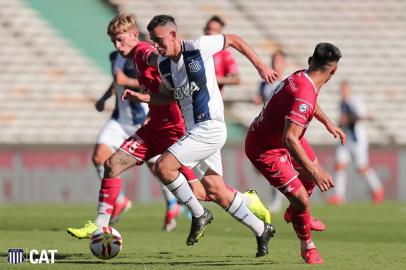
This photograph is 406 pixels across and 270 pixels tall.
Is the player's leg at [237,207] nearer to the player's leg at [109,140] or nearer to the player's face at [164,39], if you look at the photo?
the player's face at [164,39]

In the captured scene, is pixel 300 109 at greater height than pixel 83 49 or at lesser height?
greater

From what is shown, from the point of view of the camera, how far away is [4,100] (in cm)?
2284

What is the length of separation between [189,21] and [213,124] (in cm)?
1577

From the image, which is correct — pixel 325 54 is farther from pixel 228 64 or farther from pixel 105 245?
pixel 228 64

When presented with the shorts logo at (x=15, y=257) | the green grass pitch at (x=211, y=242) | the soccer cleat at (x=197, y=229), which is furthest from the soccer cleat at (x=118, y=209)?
the shorts logo at (x=15, y=257)

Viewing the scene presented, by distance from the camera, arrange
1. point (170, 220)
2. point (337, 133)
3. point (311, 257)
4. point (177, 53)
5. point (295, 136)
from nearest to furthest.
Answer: point (295, 136)
point (311, 257)
point (177, 53)
point (337, 133)
point (170, 220)

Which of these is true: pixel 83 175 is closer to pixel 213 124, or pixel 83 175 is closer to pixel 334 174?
pixel 334 174

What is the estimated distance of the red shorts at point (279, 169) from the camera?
9.05m

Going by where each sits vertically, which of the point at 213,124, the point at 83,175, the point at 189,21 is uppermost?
the point at 213,124

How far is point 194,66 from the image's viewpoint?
927cm

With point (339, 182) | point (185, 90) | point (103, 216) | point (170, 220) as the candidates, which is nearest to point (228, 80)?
point (170, 220)

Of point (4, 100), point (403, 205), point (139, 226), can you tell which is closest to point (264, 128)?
point (139, 226)

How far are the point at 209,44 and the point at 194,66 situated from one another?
0.23 metres

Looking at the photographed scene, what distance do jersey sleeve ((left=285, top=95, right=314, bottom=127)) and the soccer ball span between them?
68.8 inches
